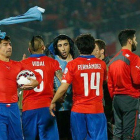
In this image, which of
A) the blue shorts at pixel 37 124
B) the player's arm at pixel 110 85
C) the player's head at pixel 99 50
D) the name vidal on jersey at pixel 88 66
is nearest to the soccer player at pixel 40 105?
the blue shorts at pixel 37 124

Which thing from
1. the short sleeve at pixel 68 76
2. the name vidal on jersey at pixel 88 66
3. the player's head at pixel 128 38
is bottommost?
the short sleeve at pixel 68 76

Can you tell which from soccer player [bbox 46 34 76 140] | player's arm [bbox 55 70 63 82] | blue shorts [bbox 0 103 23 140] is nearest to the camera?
blue shorts [bbox 0 103 23 140]

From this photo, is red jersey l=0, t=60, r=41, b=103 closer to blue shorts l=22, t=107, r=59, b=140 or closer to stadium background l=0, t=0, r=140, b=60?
blue shorts l=22, t=107, r=59, b=140

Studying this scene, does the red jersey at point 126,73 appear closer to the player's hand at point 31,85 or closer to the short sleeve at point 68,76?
the short sleeve at point 68,76

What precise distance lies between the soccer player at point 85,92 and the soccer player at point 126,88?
0.65 metres

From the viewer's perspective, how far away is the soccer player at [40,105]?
18.5 ft

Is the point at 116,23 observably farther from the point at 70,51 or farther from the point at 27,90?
the point at 27,90

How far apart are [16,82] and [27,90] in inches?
15.0

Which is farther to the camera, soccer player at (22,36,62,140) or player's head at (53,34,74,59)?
player's head at (53,34,74,59)

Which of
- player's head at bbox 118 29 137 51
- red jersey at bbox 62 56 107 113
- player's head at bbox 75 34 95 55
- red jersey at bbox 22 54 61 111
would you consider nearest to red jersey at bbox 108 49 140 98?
player's head at bbox 118 29 137 51

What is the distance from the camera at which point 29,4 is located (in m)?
11.1

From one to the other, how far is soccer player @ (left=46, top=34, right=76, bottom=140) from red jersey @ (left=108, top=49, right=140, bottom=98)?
2.19ft

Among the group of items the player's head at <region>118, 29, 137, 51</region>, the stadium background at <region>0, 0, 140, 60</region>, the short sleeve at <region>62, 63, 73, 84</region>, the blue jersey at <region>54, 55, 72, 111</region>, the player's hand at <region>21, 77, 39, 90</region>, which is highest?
the stadium background at <region>0, 0, 140, 60</region>

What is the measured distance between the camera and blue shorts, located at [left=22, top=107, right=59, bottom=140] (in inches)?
221
